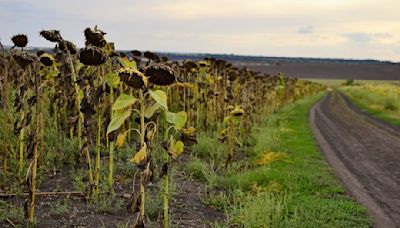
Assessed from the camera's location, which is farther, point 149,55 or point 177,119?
point 149,55

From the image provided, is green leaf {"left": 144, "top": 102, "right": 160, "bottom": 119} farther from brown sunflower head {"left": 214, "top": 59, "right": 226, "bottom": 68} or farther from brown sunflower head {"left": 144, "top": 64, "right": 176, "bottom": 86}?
brown sunflower head {"left": 214, "top": 59, "right": 226, "bottom": 68}

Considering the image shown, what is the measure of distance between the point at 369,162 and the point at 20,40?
840 centimetres

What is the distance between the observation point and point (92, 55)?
199 inches

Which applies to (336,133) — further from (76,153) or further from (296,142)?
(76,153)

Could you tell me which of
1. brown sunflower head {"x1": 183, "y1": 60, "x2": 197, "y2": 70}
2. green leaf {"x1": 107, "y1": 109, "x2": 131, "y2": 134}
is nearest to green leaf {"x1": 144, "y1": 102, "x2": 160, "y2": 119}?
green leaf {"x1": 107, "y1": 109, "x2": 131, "y2": 134}

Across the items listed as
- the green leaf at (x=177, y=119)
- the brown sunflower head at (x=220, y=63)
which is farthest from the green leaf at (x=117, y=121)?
the brown sunflower head at (x=220, y=63)

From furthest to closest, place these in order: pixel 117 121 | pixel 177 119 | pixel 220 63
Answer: pixel 220 63 → pixel 177 119 → pixel 117 121

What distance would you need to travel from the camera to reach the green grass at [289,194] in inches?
245

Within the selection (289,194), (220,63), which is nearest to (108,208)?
(289,194)

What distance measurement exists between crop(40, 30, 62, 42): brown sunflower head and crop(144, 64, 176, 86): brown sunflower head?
196cm

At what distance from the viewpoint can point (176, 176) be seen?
27.9 feet

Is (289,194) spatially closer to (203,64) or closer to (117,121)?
(117,121)

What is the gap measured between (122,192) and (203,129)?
21.6 feet

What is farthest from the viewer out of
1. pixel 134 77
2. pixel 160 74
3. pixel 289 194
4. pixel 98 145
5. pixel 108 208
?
pixel 289 194
